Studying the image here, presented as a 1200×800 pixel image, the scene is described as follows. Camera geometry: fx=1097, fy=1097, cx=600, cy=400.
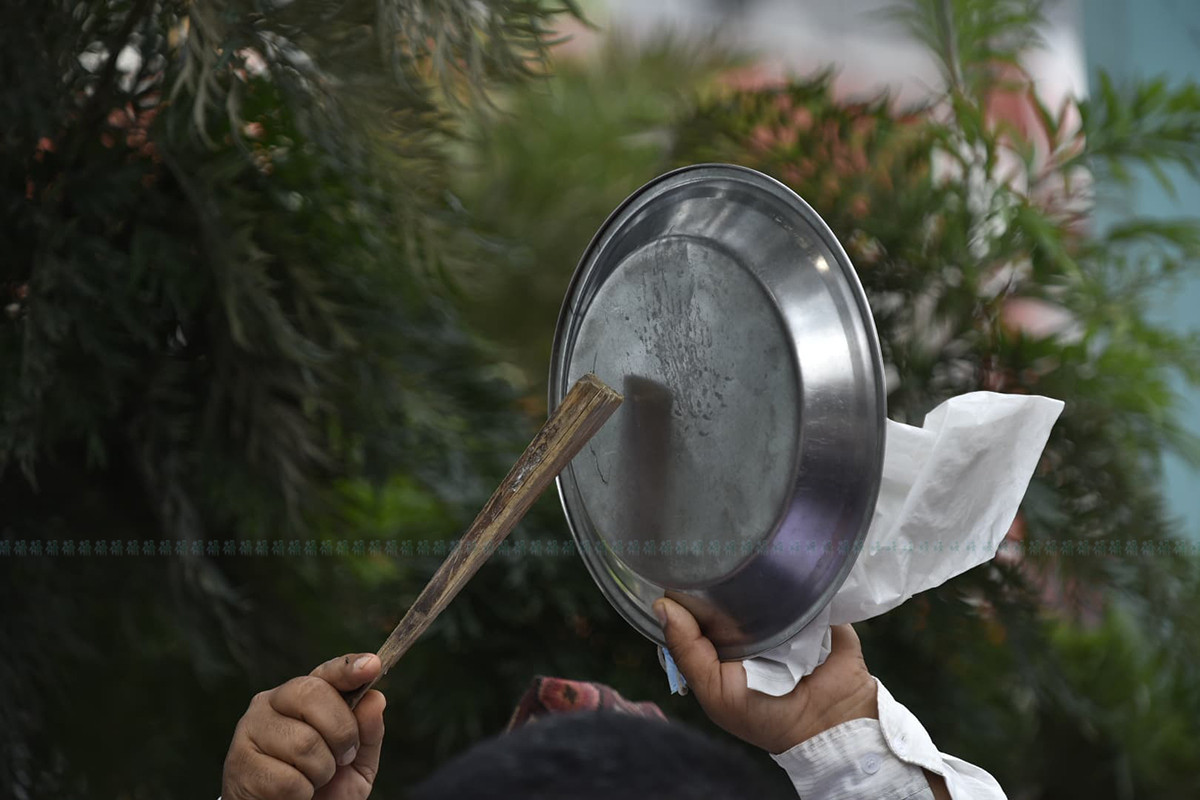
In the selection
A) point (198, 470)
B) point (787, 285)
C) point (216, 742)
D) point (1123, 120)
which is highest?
point (787, 285)

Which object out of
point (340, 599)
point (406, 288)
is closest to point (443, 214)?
point (406, 288)

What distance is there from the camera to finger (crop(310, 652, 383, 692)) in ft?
1.78

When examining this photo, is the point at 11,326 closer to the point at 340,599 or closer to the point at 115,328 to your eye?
the point at 115,328

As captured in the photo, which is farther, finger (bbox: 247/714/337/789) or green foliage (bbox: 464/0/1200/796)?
green foliage (bbox: 464/0/1200/796)

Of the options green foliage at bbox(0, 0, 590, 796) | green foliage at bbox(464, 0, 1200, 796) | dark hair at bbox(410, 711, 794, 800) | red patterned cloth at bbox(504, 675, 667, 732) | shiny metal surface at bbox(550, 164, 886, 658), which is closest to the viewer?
dark hair at bbox(410, 711, 794, 800)

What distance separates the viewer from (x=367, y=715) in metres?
0.58

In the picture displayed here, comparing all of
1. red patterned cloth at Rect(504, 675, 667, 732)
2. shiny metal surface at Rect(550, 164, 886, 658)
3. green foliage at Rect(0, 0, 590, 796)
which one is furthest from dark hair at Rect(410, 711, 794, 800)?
green foliage at Rect(0, 0, 590, 796)

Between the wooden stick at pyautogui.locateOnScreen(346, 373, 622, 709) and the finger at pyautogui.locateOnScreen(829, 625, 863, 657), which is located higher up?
the wooden stick at pyautogui.locateOnScreen(346, 373, 622, 709)

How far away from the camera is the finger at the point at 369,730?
58cm

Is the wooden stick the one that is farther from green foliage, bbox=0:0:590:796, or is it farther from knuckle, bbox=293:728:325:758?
green foliage, bbox=0:0:590:796

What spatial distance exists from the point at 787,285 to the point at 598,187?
1.49 metres

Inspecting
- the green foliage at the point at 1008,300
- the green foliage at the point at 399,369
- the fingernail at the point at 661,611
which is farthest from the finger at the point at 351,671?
the green foliage at the point at 1008,300

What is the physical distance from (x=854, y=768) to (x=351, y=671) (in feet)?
0.85

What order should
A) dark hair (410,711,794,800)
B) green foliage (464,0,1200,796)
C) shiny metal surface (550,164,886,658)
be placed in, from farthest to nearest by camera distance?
green foliage (464,0,1200,796), shiny metal surface (550,164,886,658), dark hair (410,711,794,800)
